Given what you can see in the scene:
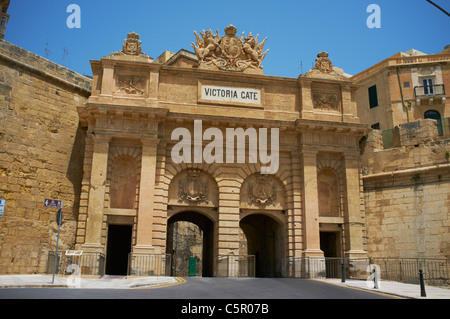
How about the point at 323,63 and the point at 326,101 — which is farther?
the point at 323,63

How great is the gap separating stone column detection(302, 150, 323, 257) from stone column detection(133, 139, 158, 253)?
307 inches

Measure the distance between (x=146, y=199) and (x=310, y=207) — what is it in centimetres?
842

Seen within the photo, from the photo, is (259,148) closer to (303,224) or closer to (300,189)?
(300,189)

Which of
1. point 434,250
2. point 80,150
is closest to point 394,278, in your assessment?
point 434,250

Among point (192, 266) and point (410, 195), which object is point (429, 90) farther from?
point (192, 266)

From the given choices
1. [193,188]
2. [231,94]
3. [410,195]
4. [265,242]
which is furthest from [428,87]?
[193,188]

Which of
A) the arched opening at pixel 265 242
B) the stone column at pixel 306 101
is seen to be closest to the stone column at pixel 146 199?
the arched opening at pixel 265 242

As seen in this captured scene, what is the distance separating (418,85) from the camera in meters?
37.3

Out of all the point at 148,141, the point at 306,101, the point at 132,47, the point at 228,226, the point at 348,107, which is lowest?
the point at 228,226

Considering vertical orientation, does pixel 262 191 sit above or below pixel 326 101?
below

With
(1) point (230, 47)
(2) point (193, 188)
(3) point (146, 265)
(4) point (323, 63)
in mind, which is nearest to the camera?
(3) point (146, 265)

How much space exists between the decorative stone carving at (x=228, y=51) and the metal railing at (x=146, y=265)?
10810 mm

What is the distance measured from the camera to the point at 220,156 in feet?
77.3

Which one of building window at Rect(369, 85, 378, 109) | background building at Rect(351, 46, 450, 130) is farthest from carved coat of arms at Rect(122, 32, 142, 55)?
building window at Rect(369, 85, 378, 109)
